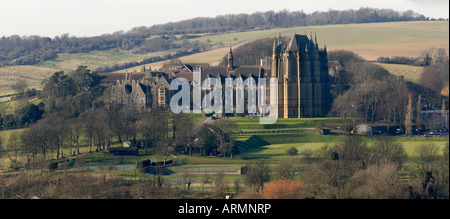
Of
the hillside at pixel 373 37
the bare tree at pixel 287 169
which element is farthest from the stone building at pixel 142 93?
the bare tree at pixel 287 169

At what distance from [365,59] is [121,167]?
55.6 metres

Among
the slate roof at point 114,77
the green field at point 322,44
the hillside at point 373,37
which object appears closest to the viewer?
the hillside at point 373,37

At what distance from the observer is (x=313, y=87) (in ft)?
319

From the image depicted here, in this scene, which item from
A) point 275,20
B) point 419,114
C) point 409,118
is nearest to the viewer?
point 409,118

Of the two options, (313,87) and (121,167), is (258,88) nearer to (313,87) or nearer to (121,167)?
(313,87)

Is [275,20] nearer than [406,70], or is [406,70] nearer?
[406,70]

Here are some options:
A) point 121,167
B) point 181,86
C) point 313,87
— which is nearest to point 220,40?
point 181,86

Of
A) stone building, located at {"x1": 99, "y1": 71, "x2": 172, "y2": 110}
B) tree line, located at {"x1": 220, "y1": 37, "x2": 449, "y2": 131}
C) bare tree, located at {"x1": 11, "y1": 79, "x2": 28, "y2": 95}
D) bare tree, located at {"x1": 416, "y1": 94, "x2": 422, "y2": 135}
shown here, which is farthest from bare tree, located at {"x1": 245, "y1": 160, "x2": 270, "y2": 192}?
bare tree, located at {"x1": 11, "y1": 79, "x2": 28, "y2": 95}

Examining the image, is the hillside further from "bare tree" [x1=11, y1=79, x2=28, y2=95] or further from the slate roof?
"bare tree" [x1=11, y1=79, x2=28, y2=95]

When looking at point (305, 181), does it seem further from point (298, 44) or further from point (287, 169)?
point (298, 44)

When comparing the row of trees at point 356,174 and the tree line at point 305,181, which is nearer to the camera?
the row of trees at point 356,174

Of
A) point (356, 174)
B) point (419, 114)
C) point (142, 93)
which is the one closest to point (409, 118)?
point (419, 114)

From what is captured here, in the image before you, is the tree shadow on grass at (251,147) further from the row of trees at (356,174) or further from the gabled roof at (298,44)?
the gabled roof at (298,44)
